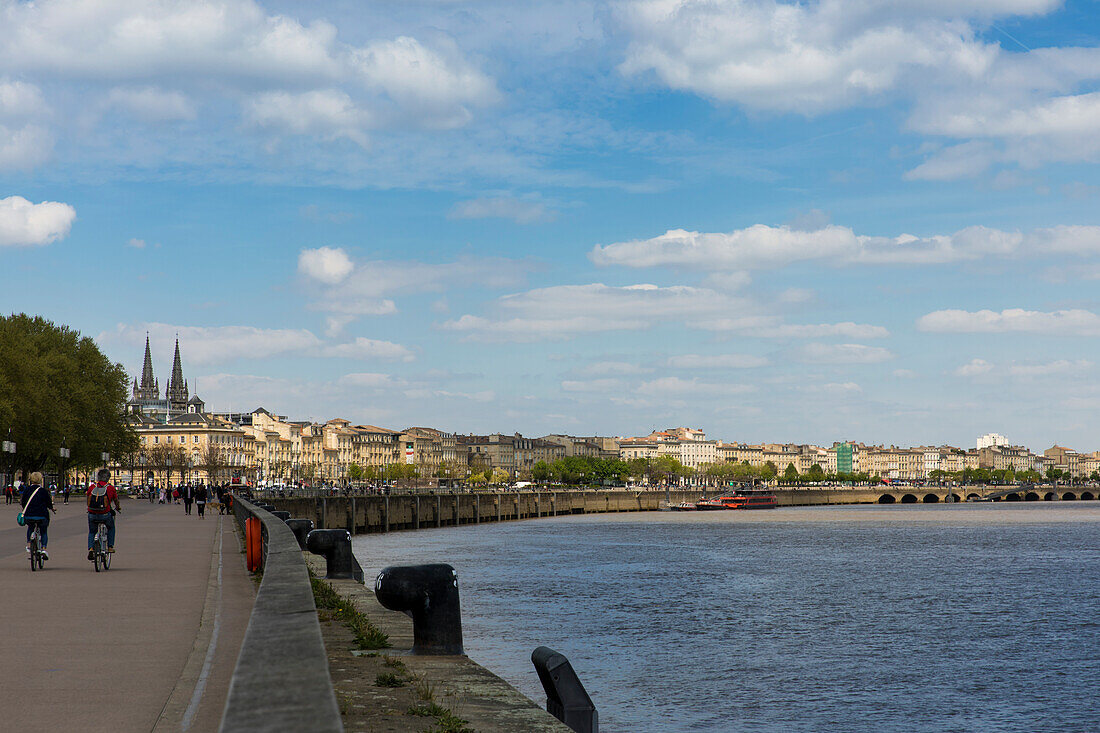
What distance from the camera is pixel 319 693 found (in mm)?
2586

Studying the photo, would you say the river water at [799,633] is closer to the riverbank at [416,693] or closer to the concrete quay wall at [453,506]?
the riverbank at [416,693]

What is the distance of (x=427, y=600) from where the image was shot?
31.5 feet

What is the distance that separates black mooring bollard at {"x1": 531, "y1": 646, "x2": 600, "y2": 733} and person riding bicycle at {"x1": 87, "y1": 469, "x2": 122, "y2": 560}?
13.4 m

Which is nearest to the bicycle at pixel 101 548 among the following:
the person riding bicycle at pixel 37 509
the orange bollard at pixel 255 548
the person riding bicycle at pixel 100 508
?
the person riding bicycle at pixel 100 508

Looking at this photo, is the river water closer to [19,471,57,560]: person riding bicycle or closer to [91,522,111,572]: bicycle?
[91,522,111,572]: bicycle

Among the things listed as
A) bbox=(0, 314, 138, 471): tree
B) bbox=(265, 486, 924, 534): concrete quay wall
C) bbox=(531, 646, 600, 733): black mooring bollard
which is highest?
bbox=(0, 314, 138, 471): tree

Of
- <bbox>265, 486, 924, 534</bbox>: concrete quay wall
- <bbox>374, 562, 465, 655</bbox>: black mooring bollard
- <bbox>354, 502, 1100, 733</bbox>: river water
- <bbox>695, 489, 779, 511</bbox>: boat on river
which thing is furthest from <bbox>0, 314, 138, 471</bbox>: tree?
<bbox>695, 489, 779, 511</bbox>: boat on river

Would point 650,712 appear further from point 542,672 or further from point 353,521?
point 353,521

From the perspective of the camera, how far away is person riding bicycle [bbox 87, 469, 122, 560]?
21.0 meters

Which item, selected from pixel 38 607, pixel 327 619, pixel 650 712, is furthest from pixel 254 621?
pixel 650 712

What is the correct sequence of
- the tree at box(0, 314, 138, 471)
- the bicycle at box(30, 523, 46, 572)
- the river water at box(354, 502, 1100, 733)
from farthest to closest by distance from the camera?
the tree at box(0, 314, 138, 471)
the bicycle at box(30, 523, 46, 572)
the river water at box(354, 502, 1100, 733)

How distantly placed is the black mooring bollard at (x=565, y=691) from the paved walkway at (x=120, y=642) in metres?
2.73

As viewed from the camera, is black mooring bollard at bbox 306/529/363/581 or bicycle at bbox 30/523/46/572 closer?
black mooring bollard at bbox 306/529/363/581

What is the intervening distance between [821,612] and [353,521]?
181 feet
